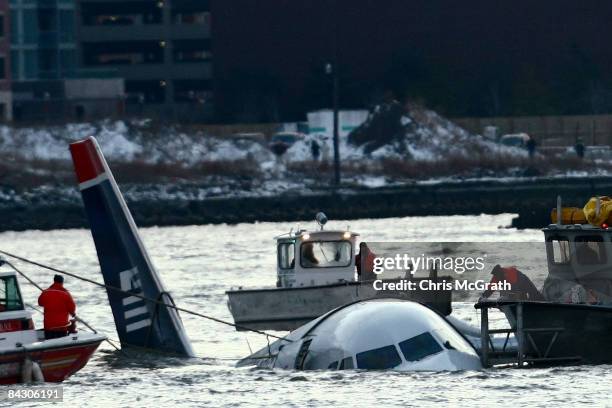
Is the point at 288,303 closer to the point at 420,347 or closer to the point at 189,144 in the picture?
the point at 420,347

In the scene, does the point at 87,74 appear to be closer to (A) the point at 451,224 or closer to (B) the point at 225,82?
(B) the point at 225,82

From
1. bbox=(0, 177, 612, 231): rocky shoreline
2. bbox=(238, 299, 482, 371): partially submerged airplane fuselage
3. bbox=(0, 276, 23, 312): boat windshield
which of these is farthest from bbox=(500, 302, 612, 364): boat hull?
bbox=(0, 177, 612, 231): rocky shoreline

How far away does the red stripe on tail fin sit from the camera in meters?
38.4

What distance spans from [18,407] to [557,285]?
1107 cm

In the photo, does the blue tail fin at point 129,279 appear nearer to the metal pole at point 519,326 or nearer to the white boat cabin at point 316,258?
the metal pole at point 519,326

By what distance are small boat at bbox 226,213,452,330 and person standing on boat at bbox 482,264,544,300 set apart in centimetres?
771

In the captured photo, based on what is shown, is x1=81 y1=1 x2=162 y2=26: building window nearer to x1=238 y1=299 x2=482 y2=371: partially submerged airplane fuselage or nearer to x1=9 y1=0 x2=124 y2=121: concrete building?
x1=9 y1=0 x2=124 y2=121: concrete building

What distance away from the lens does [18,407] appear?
33.7m

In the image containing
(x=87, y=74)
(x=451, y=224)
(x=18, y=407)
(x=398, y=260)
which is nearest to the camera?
(x=18, y=407)

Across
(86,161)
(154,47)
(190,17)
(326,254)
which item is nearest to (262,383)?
(86,161)

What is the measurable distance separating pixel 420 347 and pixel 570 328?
12.2ft

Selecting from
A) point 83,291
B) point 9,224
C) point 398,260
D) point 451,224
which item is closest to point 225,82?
point 9,224

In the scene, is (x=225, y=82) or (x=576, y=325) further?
(x=225, y=82)

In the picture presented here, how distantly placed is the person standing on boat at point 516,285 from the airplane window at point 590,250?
3.64 feet
